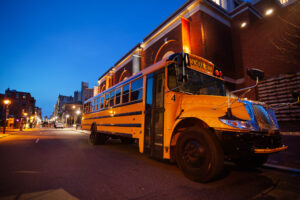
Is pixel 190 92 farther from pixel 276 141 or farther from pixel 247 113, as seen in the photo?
pixel 276 141

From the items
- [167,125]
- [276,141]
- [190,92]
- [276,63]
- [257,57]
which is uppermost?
[257,57]

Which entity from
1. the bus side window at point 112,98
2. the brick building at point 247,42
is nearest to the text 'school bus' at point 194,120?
the bus side window at point 112,98

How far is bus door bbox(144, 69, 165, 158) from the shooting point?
4.48 meters

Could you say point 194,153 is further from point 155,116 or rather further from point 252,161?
point 252,161

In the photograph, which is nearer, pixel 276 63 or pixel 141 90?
pixel 141 90

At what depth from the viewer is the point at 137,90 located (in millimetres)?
5867

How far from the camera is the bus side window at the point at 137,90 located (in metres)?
5.66

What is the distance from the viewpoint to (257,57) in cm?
1390

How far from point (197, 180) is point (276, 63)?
45.3 ft

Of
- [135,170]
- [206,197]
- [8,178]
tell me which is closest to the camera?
[206,197]

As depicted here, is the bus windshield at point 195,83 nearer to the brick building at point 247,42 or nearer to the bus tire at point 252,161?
the bus tire at point 252,161

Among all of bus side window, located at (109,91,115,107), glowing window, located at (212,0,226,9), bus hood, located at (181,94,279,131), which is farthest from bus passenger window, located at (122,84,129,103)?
glowing window, located at (212,0,226,9)

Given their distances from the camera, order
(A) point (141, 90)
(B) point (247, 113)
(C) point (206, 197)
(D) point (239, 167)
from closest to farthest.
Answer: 1. (C) point (206, 197)
2. (B) point (247, 113)
3. (D) point (239, 167)
4. (A) point (141, 90)

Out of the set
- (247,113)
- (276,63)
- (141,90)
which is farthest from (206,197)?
(276,63)
